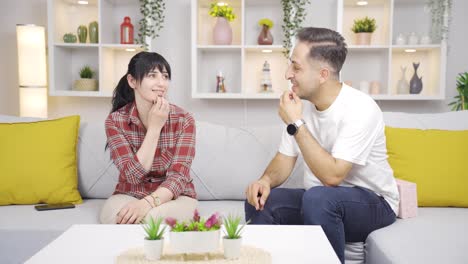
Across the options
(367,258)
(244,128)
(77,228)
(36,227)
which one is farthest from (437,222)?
(36,227)

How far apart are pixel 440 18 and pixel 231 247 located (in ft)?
9.97

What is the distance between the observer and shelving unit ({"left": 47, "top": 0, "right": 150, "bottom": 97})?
3.80m

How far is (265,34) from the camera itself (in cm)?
382

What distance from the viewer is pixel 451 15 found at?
3.86m

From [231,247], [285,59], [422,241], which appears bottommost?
[422,241]

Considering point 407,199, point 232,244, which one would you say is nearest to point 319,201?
point 407,199

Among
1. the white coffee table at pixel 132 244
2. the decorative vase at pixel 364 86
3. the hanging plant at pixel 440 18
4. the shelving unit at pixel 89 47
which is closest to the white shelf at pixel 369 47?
the decorative vase at pixel 364 86

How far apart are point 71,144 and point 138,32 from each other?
182 centimetres

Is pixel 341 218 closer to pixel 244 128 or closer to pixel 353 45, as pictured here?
pixel 244 128

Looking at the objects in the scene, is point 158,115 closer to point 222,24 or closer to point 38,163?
point 38,163

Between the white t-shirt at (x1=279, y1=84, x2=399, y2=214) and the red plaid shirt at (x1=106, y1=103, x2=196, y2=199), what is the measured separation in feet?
1.69

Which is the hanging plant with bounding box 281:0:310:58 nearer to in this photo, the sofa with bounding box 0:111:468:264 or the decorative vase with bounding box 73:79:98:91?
A: the sofa with bounding box 0:111:468:264

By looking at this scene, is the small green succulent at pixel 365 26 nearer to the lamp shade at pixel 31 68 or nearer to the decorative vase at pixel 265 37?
the decorative vase at pixel 265 37

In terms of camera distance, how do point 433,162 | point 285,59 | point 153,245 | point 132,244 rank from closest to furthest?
point 153,245 → point 132,244 → point 433,162 → point 285,59
